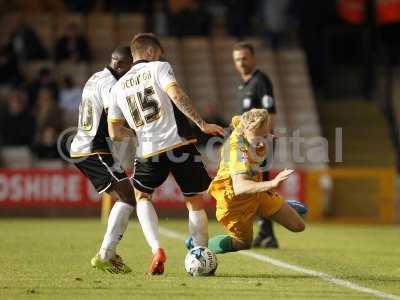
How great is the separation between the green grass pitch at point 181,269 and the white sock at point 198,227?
308mm

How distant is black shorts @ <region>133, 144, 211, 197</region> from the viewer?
9.77m

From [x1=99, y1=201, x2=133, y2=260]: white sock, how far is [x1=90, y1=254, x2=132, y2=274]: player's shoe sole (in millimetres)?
42

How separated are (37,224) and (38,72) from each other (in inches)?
216

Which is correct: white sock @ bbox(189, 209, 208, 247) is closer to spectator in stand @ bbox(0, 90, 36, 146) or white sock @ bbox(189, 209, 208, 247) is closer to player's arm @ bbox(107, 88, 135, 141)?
player's arm @ bbox(107, 88, 135, 141)

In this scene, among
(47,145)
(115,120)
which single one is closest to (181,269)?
(115,120)

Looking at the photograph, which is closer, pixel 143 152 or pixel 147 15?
pixel 143 152

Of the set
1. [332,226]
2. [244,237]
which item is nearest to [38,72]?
[332,226]

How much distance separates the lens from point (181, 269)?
10.4 meters

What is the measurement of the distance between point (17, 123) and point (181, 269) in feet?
34.6

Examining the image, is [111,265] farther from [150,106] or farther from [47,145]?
[47,145]

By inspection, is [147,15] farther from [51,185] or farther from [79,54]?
[51,185]

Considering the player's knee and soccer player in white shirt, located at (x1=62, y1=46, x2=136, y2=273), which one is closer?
the player's knee

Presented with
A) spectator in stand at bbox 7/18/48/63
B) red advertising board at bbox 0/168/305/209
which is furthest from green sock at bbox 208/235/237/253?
spectator in stand at bbox 7/18/48/63

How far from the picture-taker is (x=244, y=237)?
10203 mm
